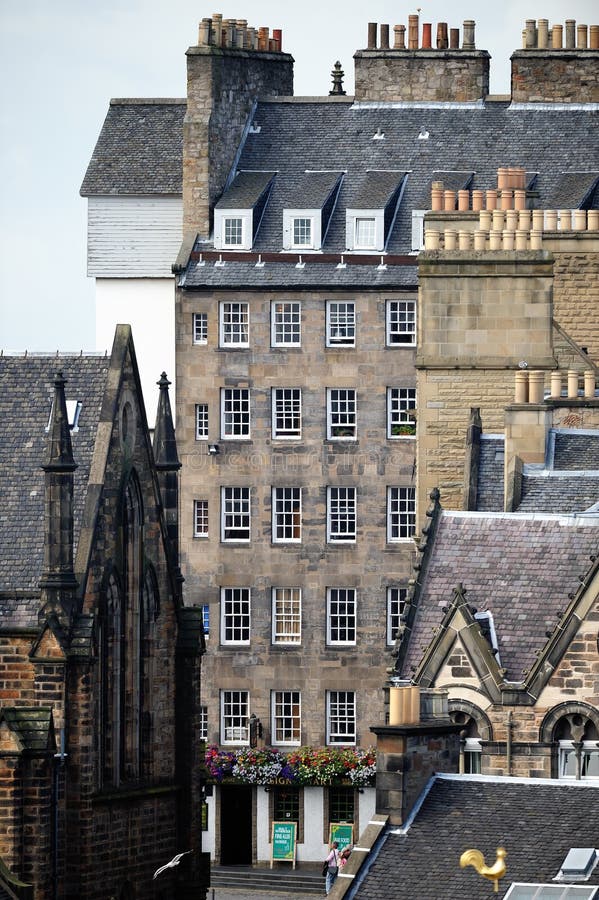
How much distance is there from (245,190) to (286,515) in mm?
12528

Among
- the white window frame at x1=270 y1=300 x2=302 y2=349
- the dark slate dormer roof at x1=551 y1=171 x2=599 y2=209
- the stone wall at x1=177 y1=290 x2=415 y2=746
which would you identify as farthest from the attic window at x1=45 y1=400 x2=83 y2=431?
the dark slate dormer roof at x1=551 y1=171 x2=599 y2=209

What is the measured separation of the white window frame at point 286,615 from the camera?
134 meters

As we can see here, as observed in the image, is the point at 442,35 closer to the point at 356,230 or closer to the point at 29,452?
the point at 356,230

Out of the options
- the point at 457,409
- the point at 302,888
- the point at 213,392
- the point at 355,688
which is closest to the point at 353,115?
the point at 213,392

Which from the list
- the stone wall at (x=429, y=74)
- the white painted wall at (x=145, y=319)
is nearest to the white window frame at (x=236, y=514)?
the white painted wall at (x=145, y=319)

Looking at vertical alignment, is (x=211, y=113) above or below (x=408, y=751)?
above

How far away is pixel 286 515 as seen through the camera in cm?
13488

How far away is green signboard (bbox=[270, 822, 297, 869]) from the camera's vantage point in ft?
426

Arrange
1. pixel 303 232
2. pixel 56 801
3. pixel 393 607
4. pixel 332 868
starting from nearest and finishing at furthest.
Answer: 1. pixel 56 801
2. pixel 332 868
3. pixel 393 607
4. pixel 303 232

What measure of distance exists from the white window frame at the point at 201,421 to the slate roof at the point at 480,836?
62.0m

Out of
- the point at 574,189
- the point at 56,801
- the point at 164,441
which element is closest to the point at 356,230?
the point at 574,189

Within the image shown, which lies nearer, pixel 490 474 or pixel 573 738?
pixel 573 738

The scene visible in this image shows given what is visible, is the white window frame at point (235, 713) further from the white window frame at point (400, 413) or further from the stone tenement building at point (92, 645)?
the stone tenement building at point (92, 645)

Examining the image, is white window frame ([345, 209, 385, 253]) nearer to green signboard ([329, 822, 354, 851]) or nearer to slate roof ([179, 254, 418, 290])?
slate roof ([179, 254, 418, 290])
